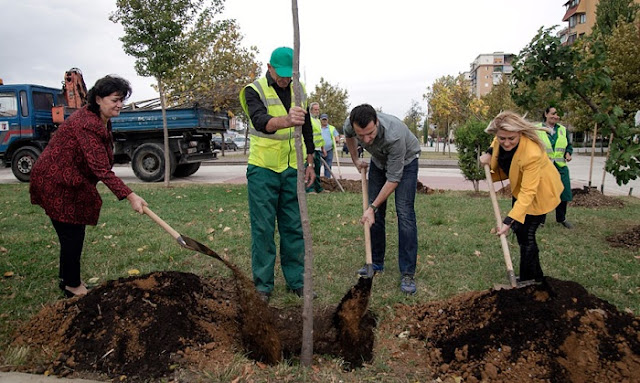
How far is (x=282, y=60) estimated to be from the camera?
11.0 ft

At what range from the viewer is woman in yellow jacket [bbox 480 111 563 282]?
11.6 ft

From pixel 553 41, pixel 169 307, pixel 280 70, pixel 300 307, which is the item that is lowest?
pixel 300 307

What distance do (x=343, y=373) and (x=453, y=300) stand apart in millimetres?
1212

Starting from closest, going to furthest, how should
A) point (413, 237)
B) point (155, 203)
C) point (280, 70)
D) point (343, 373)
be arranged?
point (343, 373)
point (280, 70)
point (413, 237)
point (155, 203)

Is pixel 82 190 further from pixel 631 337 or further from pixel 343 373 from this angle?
pixel 631 337

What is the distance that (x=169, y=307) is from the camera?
3.02m

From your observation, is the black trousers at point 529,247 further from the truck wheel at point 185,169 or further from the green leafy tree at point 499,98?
the green leafy tree at point 499,98

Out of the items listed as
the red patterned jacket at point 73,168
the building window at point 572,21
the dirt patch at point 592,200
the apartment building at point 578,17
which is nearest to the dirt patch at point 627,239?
the dirt patch at point 592,200

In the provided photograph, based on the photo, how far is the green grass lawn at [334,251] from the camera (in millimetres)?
3855

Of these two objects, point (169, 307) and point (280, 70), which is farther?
point (280, 70)

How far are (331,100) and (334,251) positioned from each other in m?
30.3

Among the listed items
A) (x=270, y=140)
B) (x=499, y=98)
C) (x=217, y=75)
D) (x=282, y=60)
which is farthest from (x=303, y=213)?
(x=499, y=98)

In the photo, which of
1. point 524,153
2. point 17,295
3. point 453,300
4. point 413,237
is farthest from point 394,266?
point 17,295

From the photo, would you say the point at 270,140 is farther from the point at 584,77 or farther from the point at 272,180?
the point at 584,77
